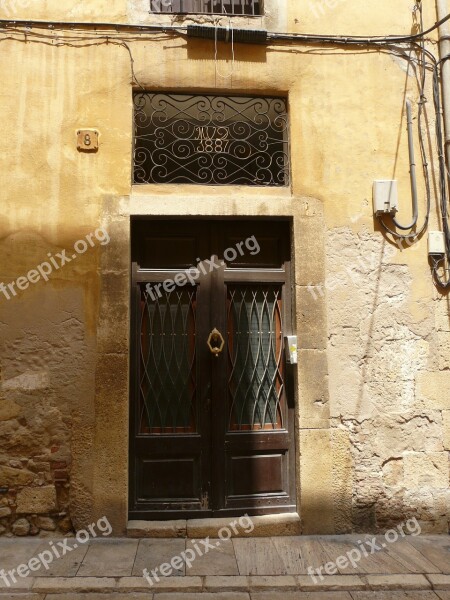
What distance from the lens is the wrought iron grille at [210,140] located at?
15.4 ft

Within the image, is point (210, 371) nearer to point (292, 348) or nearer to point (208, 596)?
point (292, 348)

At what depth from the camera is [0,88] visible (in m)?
4.52

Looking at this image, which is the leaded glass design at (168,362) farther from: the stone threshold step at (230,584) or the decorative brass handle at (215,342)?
the stone threshold step at (230,584)

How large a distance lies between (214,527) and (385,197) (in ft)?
10.1

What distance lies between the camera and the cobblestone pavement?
11.5 feet

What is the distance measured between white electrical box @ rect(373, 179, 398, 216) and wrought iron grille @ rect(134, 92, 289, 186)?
79cm

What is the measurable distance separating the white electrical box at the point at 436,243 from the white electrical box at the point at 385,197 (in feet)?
1.29

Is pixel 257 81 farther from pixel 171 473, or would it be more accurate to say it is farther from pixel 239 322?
pixel 171 473

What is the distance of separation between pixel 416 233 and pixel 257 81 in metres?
1.93

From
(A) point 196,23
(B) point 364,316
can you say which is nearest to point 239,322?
(B) point 364,316

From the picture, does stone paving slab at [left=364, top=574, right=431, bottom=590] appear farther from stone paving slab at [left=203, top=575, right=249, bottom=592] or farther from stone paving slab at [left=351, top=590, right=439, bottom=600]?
stone paving slab at [left=203, top=575, right=249, bottom=592]

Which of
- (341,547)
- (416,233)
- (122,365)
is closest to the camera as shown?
(341,547)

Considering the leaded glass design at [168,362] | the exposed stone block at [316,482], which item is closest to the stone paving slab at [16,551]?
the leaded glass design at [168,362]

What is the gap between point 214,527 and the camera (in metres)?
4.26
